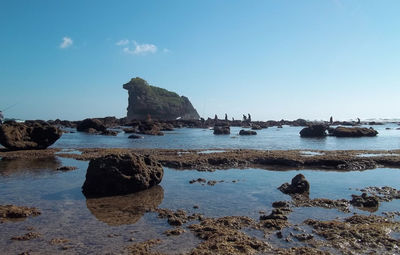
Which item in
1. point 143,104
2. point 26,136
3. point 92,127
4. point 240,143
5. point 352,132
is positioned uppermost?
point 143,104

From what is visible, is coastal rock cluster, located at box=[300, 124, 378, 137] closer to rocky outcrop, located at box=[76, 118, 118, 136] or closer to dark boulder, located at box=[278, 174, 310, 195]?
rocky outcrop, located at box=[76, 118, 118, 136]

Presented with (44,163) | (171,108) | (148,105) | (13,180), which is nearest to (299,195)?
(13,180)

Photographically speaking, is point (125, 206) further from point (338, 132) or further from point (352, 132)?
point (352, 132)

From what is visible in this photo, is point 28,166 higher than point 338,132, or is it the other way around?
point 338,132

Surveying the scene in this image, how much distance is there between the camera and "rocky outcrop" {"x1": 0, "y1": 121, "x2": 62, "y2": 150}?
31.2m

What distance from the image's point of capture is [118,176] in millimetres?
15469

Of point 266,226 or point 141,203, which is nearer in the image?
point 266,226

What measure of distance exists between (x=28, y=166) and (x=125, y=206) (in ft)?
42.8

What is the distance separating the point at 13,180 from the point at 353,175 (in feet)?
64.0

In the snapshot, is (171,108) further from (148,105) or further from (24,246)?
(24,246)

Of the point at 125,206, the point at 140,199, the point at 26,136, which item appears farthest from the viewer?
the point at 26,136

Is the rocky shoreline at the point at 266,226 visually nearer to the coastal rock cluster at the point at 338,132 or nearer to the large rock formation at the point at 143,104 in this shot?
the coastal rock cluster at the point at 338,132

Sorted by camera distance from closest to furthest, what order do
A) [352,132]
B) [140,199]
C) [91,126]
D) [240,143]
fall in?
[140,199] < [240,143] < [352,132] < [91,126]

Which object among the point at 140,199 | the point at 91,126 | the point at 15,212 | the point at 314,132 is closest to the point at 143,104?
the point at 91,126
